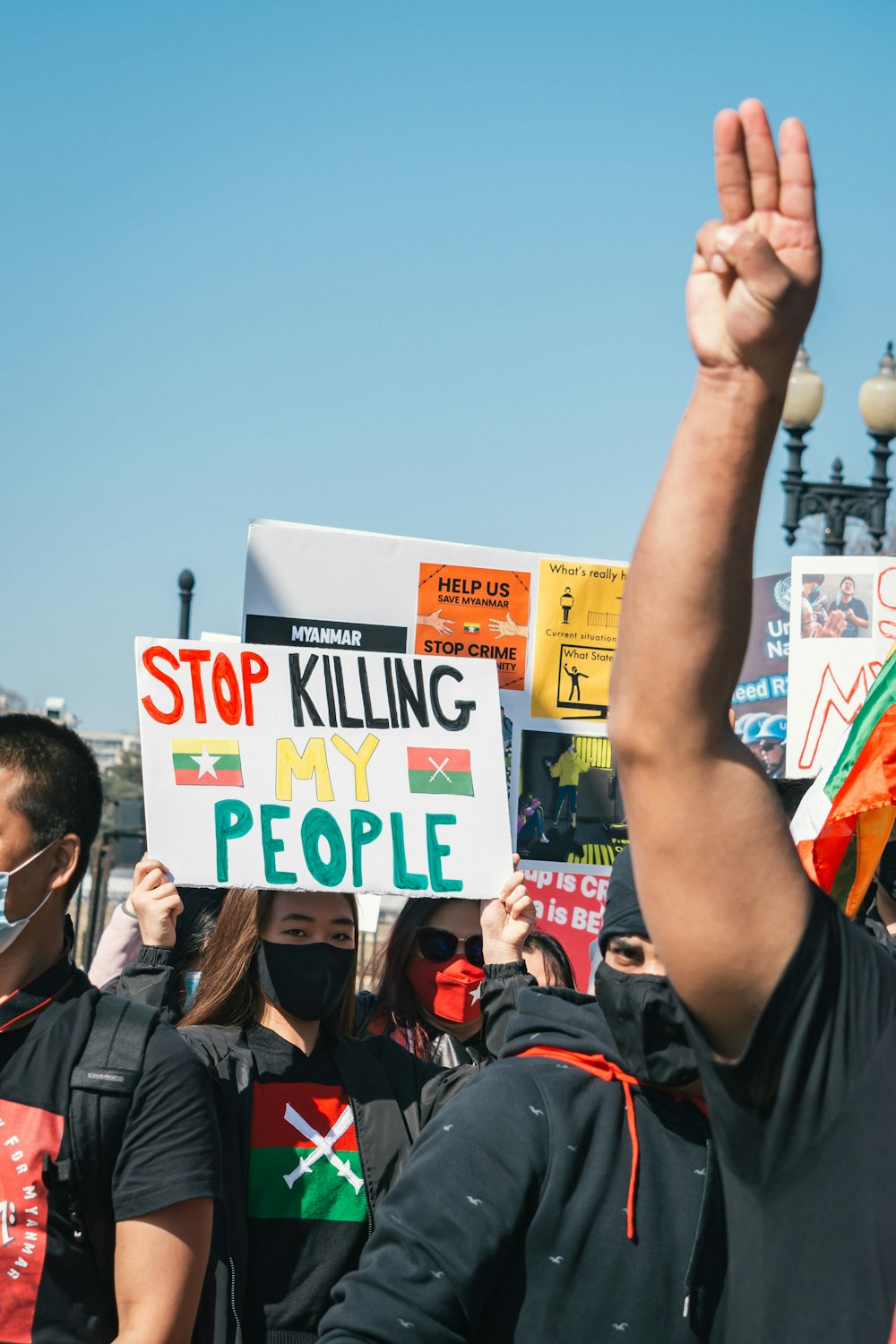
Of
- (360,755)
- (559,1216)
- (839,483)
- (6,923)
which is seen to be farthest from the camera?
(839,483)

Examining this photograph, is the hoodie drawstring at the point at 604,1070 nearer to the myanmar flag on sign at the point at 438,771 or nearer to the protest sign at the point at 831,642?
the myanmar flag on sign at the point at 438,771

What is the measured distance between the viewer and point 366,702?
4.05 metres

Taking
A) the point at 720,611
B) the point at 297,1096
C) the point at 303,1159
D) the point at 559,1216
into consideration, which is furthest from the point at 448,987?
the point at 720,611

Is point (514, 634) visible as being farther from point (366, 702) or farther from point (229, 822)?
point (229, 822)

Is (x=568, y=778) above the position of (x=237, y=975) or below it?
above

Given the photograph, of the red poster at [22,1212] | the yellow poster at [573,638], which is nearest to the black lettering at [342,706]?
the yellow poster at [573,638]

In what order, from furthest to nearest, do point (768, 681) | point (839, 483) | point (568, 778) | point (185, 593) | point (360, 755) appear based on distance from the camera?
1. point (839, 483)
2. point (185, 593)
3. point (768, 681)
4. point (568, 778)
5. point (360, 755)

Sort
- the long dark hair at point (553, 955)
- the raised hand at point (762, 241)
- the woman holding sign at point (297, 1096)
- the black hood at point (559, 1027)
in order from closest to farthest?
1. the raised hand at point (762, 241)
2. the black hood at point (559, 1027)
3. the woman holding sign at point (297, 1096)
4. the long dark hair at point (553, 955)

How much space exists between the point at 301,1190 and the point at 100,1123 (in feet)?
2.53

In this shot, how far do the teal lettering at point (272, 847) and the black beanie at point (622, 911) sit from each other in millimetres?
1200

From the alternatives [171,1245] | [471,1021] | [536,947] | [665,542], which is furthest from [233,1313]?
[665,542]

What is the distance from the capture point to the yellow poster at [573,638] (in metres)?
5.05

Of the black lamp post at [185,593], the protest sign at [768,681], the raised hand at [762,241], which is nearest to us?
the raised hand at [762,241]

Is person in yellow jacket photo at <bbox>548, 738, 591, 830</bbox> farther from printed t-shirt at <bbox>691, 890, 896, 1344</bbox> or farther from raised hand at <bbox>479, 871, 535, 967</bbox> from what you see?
printed t-shirt at <bbox>691, 890, 896, 1344</bbox>
